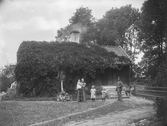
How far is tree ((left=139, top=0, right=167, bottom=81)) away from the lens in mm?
14266

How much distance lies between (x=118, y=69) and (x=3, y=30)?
12.3m

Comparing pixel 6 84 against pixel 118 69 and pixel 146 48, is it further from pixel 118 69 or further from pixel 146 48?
pixel 146 48

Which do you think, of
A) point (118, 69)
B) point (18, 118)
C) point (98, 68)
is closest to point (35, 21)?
point (18, 118)

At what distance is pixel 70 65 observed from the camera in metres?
17.7

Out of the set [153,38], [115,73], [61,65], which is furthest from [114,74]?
[61,65]

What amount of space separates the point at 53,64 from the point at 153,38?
9.80 metres

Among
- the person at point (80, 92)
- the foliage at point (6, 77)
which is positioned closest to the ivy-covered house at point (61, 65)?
the person at point (80, 92)

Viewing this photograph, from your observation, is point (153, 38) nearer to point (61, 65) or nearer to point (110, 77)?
point (110, 77)

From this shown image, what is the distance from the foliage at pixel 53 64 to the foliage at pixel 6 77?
13.6m

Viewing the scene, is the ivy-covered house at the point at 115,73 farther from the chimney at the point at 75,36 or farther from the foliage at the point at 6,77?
the foliage at the point at 6,77

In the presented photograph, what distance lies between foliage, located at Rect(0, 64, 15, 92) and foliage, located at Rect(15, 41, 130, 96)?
13566mm

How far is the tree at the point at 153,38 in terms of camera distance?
14266 millimetres

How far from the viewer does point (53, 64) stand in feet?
56.7

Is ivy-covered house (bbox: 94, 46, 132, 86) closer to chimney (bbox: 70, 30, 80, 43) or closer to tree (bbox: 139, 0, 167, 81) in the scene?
tree (bbox: 139, 0, 167, 81)
